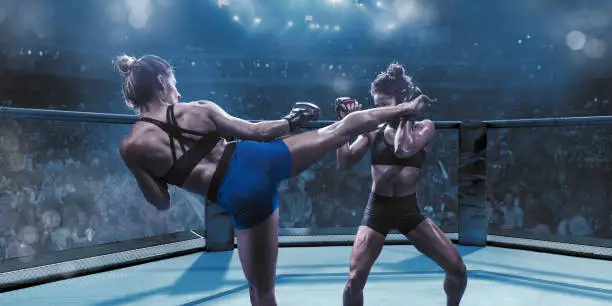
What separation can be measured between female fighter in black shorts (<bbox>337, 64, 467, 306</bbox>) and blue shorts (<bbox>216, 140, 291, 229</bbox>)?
447 mm

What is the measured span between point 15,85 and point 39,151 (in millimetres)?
2566

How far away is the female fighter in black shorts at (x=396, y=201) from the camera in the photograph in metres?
1.81

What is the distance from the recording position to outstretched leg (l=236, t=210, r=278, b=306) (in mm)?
1450

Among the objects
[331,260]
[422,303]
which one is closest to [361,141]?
[422,303]

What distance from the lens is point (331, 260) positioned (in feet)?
10.8

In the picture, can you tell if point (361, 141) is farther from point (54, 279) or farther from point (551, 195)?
point (551, 195)

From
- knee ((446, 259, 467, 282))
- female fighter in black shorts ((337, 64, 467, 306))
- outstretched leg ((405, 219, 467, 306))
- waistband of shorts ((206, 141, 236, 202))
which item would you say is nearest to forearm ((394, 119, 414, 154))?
female fighter in black shorts ((337, 64, 467, 306))

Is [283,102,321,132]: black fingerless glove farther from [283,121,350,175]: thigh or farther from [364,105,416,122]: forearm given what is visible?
[364,105,416,122]: forearm

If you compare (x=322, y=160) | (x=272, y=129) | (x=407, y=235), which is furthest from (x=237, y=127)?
(x=322, y=160)

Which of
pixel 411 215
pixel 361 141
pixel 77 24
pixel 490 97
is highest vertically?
pixel 77 24

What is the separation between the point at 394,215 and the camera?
1854 millimetres

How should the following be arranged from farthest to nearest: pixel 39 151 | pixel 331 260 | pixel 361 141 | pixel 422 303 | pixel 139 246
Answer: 1. pixel 39 151
2. pixel 139 246
3. pixel 331 260
4. pixel 422 303
5. pixel 361 141

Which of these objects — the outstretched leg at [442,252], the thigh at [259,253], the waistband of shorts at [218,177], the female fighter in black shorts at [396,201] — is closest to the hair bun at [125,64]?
the waistband of shorts at [218,177]

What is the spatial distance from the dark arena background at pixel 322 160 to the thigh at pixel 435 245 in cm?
65
